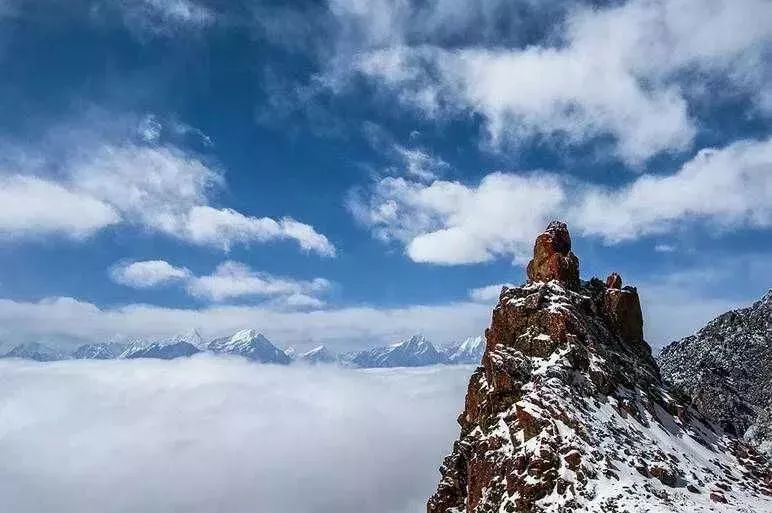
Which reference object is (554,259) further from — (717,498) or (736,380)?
(736,380)

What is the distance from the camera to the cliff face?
59656 millimetres

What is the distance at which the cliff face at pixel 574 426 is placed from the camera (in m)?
59.7

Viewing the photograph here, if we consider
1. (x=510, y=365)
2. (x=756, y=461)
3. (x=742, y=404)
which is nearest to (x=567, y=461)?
(x=510, y=365)

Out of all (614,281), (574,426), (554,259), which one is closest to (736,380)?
(614,281)

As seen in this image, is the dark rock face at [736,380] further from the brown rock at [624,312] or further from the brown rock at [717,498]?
the brown rock at [717,498]

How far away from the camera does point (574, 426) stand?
6438 cm

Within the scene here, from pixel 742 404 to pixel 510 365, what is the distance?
12848cm

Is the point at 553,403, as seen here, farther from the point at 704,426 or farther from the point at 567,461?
the point at 704,426

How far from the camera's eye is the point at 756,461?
8056cm

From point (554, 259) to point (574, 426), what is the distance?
3191cm

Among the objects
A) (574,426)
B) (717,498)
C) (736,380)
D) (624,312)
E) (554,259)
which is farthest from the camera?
(736,380)

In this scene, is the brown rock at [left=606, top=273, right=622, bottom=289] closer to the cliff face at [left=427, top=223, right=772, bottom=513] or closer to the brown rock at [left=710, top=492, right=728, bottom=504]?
the cliff face at [left=427, top=223, right=772, bottom=513]

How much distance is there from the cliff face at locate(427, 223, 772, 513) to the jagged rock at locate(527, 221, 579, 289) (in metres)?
0.17

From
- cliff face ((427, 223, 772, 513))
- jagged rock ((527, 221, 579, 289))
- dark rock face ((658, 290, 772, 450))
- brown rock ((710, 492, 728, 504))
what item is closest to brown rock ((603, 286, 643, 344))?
cliff face ((427, 223, 772, 513))
